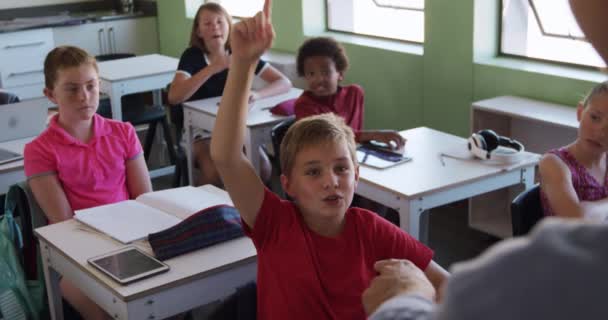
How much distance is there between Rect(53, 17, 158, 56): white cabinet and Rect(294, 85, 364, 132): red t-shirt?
3.93 meters

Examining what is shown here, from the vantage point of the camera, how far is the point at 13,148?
3.56m

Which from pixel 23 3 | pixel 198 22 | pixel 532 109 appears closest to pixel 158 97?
pixel 198 22

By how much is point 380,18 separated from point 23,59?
330 cm

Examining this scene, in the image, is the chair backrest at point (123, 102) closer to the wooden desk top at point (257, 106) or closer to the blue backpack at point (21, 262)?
the wooden desk top at point (257, 106)

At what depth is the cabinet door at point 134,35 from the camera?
24.4ft

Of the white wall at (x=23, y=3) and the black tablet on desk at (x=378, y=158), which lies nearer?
the black tablet on desk at (x=378, y=158)

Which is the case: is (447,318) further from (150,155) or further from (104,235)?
(150,155)

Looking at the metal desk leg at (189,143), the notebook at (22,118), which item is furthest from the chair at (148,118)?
the notebook at (22,118)

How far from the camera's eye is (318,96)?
146 inches

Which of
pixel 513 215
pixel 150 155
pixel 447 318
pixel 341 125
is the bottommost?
pixel 150 155

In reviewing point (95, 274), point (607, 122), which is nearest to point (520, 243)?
point (95, 274)

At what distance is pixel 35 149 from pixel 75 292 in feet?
1.79

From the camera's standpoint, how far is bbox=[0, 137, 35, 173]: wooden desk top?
10.7ft

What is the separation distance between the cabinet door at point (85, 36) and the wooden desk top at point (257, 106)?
3.17 metres
